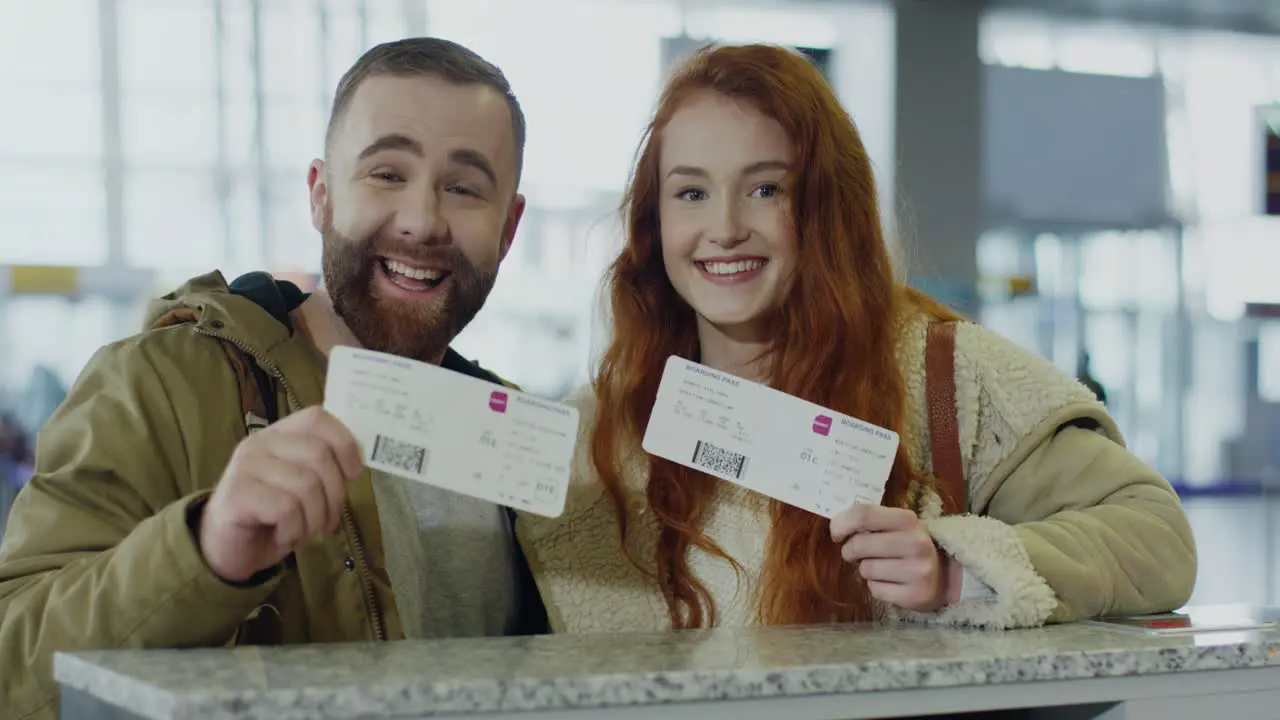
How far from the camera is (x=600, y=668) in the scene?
3.65 ft

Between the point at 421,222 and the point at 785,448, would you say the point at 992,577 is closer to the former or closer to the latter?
the point at 785,448

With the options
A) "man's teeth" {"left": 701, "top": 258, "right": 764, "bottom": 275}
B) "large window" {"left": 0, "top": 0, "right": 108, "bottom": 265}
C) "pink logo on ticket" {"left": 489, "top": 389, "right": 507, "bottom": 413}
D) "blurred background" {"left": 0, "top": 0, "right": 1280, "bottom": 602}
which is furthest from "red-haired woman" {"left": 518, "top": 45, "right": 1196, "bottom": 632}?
"large window" {"left": 0, "top": 0, "right": 108, "bottom": 265}

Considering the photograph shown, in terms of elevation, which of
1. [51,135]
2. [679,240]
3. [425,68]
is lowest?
[679,240]

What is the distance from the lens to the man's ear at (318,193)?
6.36 feet

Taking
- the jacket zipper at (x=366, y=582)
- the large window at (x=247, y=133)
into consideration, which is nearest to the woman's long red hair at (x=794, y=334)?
the jacket zipper at (x=366, y=582)

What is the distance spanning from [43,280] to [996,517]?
3.86 metres

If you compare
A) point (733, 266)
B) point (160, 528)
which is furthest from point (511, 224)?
point (160, 528)

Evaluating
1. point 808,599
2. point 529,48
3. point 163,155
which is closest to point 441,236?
point 808,599

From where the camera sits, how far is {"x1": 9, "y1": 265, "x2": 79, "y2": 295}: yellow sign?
187 inches

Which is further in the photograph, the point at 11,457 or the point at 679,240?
the point at 11,457

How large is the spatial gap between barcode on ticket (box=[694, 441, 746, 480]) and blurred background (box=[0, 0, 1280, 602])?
107 inches

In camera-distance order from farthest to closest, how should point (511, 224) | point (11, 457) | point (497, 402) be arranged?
point (11, 457)
point (511, 224)
point (497, 402)

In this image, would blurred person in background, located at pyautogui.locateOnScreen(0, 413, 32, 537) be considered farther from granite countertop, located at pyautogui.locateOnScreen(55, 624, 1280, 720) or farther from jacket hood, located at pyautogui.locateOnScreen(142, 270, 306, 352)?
granite countertop, located at pyautogui.locateOnScreen(55, 624, 1280, 720)

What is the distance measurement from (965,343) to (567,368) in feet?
12.2
